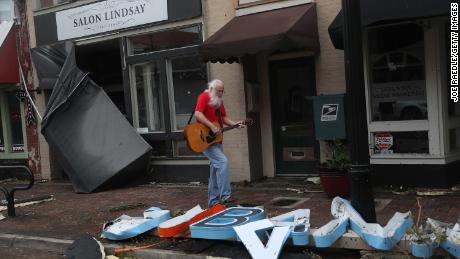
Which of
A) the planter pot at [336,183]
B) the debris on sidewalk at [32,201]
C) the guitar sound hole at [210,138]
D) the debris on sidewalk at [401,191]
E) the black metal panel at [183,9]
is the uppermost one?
the black metal panel at [183,9]

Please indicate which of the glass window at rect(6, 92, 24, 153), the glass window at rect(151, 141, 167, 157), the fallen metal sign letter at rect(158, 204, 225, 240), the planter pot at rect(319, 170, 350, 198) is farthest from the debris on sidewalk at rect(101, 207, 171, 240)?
the glass window at rect(6, 92, 24, 153)

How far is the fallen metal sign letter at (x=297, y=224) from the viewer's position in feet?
17.4

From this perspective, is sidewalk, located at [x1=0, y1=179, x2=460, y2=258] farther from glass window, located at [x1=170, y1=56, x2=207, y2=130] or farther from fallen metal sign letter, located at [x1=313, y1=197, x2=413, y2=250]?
glass window, located at [x1=170, y1=56, x2=207, y2=130]

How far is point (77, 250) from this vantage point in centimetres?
607

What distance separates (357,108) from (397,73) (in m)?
3.07

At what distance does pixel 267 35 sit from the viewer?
317 inches

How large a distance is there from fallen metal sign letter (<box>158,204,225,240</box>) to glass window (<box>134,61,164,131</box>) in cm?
459

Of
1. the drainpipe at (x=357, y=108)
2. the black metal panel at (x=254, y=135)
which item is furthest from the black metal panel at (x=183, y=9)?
the drainpipe at (x=357, y=108)

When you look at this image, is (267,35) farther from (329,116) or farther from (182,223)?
(182,223)

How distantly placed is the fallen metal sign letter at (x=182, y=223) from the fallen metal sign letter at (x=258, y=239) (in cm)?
88

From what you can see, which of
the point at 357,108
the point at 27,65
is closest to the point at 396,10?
the point at 357,108

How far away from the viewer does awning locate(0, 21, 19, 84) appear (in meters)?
12.1

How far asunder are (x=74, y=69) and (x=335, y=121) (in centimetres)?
584

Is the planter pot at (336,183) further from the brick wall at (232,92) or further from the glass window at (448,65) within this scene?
the brick wall at (232,92)
